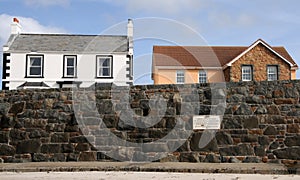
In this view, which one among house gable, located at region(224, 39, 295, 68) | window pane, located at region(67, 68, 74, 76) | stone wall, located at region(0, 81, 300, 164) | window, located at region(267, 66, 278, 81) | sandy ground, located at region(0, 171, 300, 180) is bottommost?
sandy ground, located at region(0, 171, 300, 180)

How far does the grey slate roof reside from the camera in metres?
25.5

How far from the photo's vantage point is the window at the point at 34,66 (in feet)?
80.9

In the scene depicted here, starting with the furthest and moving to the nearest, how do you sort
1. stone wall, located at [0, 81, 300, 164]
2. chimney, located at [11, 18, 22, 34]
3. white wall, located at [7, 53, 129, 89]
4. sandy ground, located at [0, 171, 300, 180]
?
chimney, located at [11, 18, 22, 34], white wall, located at [7, 53, 129, 89], stone wall, located at [0, 81, 300, 164], sandy ground, located at [0, 171, 300, 180]

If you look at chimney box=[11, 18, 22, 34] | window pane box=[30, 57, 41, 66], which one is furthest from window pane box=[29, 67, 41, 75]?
chimney box=[11, 18, 22, 34]

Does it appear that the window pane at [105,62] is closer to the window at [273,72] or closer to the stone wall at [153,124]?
the window at [273,72]

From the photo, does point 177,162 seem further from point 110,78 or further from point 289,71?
point 289,71

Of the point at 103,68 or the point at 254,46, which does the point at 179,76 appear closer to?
the point at 254,46

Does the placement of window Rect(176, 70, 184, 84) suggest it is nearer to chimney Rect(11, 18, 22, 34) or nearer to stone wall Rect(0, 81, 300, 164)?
chimney Rect(11, 18, 22, 34)

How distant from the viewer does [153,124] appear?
9930 mm

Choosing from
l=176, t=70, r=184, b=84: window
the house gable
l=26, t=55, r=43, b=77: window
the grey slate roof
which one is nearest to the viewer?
l=26, t=55, r=43, b=77: window

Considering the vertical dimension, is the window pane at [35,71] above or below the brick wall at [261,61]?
below

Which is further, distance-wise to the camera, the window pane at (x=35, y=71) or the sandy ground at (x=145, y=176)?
the window pane at (x=35, y=71)

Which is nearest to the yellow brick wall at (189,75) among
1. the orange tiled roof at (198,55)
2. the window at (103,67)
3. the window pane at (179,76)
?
the window pane at (179,76)

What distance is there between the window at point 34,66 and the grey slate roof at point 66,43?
1.73 ft
